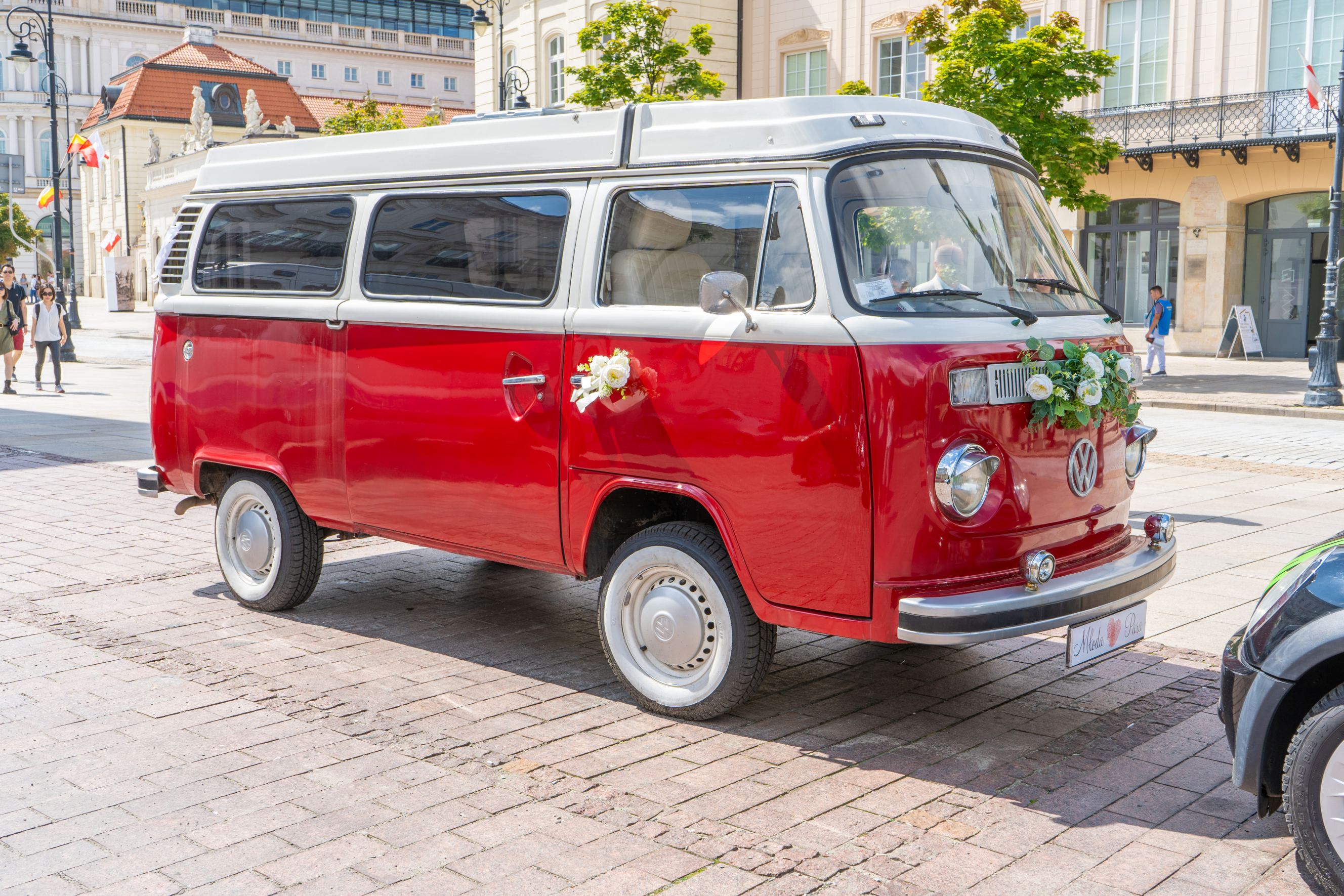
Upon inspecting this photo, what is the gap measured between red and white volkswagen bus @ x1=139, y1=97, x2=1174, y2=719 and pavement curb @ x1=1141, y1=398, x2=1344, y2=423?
1472 cm

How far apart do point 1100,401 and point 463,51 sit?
104 m

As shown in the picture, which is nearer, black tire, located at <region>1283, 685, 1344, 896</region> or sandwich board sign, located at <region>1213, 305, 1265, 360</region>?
black tire, located at <region>1283, 685, 1344, 896</region>

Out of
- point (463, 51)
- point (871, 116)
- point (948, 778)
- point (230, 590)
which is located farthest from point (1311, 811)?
point (463, 51)

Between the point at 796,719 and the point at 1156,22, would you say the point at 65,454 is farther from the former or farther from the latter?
the point at 1156,22

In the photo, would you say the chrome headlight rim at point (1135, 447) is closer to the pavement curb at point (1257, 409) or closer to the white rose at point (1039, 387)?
the white rose at point (1039, 387)

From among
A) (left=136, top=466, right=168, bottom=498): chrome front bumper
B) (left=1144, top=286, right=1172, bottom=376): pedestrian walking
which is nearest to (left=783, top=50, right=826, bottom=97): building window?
(left=1144, top=286, right=1172, bottom=376): pedestrian walking

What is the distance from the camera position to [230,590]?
762 cm

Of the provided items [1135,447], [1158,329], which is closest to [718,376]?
[1135,447]

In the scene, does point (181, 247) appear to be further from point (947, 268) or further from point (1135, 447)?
point (1135, 447)

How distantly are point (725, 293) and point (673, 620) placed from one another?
1358mm

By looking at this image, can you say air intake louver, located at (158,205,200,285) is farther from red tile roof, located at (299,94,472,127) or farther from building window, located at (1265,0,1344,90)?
red tile roof, located at (299,94,472,127)

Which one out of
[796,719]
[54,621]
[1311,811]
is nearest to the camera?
[1311,811]

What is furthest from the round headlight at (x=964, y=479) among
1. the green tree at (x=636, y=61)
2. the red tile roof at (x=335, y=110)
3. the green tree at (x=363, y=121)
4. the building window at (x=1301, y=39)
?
the red tile roof at (x=335, y=110)

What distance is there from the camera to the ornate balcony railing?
27.9 meters
